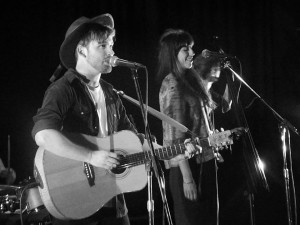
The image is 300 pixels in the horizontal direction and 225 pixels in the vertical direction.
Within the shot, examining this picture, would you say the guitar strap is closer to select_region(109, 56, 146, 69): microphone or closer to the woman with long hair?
the woman with long hair

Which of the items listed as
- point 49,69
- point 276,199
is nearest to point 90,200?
point 49,69

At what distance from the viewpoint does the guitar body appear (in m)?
2.54

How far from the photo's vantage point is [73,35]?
9.53 feet

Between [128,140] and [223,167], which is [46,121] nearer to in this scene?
[128,140]

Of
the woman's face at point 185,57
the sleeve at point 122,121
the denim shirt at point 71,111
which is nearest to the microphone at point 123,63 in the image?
the denim shirt at point 71,111

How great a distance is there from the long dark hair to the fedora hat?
0.74 m

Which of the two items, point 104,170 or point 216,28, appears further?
point 216,28

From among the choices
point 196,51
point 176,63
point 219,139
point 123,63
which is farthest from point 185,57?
point 196,51

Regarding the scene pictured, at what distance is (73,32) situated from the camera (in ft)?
9.46

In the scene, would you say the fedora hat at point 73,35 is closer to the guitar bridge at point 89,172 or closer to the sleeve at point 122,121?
the sleeve at point 122,121

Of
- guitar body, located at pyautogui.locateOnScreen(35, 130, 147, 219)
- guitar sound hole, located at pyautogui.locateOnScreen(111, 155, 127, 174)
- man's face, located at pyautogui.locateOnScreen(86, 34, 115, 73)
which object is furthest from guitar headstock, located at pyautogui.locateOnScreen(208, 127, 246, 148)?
man's face, located at pyautogui.locateOnScreen(86, 34, 115, 73)

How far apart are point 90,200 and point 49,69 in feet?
8.60

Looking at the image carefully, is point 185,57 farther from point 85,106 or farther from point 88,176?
point 88,176

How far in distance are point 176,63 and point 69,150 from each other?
55.0 inches
